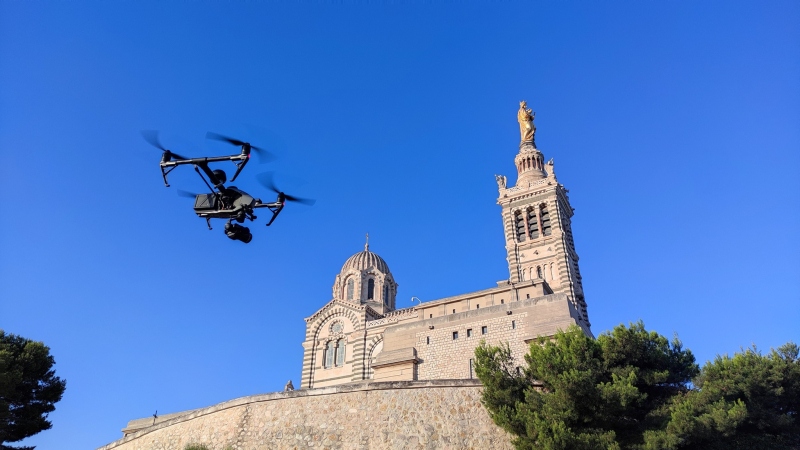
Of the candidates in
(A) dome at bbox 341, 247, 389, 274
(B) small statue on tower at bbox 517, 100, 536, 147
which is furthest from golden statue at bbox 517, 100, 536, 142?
(A) dome at bbox 341, 247, 389, 274

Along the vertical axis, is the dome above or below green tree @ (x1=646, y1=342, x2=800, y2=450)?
above

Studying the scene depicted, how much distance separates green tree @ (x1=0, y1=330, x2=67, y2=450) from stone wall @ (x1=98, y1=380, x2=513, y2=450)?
7.85m

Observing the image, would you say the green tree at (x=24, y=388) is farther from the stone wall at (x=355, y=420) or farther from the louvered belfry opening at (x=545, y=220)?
the louvered belfry opening at (x=545, y=220)

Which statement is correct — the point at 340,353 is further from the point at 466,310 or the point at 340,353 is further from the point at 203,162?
the point at 203,162

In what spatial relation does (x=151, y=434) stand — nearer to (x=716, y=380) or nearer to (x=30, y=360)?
(x=30, y=360)

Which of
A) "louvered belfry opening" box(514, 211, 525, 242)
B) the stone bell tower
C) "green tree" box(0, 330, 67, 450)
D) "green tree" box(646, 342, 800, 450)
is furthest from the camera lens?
"louvered belfry opening" box(514, 211, 525, 242)

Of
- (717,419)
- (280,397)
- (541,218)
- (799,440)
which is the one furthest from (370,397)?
(541,218)

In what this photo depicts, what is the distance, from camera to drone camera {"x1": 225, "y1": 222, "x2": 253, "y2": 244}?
34.3 ft

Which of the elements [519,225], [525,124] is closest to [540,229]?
[519,225]

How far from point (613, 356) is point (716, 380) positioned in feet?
12.0

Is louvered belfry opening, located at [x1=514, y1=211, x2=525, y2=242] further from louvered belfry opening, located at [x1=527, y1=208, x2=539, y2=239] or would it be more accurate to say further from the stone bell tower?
louvered belfry opening, located at [x1=527, y1=208, x2=539, y2=239]

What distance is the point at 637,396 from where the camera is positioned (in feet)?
63.7

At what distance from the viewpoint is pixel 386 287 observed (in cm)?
4662

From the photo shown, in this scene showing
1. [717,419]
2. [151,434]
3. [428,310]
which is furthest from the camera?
[428,310]
